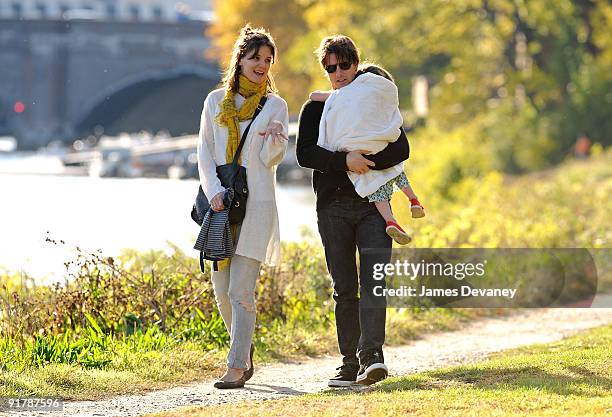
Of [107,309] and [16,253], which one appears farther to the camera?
[16,253]

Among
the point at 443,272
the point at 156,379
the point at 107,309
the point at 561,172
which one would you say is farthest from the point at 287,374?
the point at 561,172

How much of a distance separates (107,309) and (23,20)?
71.9 metres

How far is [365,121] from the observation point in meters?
7.76

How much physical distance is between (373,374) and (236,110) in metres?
1.52

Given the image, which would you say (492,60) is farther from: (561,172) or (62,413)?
(62,413)

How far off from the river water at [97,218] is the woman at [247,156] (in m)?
2.53

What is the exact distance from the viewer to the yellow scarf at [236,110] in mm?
7758

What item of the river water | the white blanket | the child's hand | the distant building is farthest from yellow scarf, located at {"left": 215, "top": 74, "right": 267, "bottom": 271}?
the distant building

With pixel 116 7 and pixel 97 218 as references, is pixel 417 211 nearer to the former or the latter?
pixel 97 218

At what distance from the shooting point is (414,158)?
30.5 metres

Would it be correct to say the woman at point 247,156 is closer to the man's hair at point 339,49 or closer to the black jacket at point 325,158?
the black jacket at point 325,158

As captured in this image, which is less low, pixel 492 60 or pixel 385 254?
pixel 492 60

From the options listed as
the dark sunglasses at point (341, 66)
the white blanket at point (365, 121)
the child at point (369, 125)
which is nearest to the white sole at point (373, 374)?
the child at point (369, 125)

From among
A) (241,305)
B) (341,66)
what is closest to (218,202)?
(241,305)
